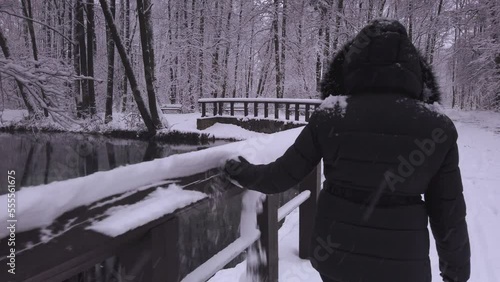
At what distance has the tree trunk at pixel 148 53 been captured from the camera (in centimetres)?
1563

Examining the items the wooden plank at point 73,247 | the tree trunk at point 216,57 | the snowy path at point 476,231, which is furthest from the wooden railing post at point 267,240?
the tree trunk at point 216,57

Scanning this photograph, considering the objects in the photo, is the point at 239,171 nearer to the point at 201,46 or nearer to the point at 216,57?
the point at 201,46

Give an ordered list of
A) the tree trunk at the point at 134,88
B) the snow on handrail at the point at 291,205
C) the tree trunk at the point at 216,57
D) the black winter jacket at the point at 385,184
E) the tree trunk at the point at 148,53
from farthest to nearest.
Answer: the tree trunk at the point at 216,57 < the tree trunk at the point at 148,53 < the tree trunk at the point at 134,88 < the snow on handrail at the point at 291,205 < the black winter jacket at the point at 385,184

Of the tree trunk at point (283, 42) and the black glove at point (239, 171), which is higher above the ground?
the tree trunk at point (283, 42)

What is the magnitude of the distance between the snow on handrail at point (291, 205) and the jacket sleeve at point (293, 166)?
1061 millimetres

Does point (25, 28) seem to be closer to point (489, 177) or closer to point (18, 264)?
point (489, 177)

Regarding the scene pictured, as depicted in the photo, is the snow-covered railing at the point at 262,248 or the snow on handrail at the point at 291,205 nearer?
the snow-covered railing at the point at 262,248

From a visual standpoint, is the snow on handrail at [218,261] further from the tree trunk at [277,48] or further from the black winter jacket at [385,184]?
the tree trunk at [277,48]

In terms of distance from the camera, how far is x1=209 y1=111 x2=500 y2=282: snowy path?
3.40m

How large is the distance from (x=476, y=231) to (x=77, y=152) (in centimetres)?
1437

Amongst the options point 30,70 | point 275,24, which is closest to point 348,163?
point 30,70

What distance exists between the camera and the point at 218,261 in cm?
194

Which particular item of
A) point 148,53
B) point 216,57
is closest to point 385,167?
point 148,53

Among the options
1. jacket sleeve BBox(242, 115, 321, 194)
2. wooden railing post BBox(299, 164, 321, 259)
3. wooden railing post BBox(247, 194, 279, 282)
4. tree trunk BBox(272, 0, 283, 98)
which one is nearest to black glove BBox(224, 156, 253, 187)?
jacket sleeve BBox(242, 115, 321, 194)
